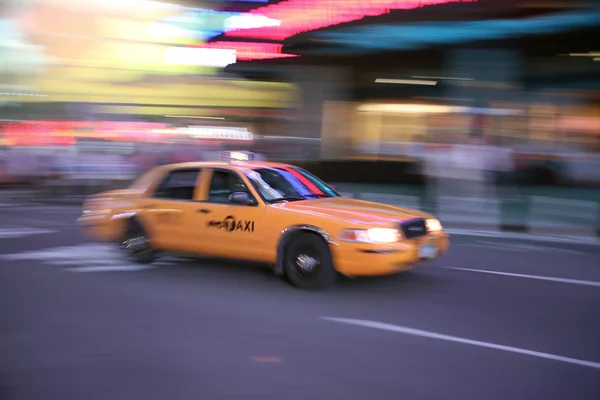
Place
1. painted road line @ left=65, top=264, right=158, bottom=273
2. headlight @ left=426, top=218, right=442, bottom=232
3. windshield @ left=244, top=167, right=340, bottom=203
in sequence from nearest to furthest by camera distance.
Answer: headlight @ left=426, top=218, right=442, bottom=232, windshield @ left=244, top=167, right=340, bottom=203, painted road line @ left=65, top=264, right=158, bottom=273

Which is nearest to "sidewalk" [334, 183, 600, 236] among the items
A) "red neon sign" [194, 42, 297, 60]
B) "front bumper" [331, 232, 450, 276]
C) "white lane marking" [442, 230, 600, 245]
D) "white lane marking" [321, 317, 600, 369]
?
"white lane marking" [442, 230, 600, 245]

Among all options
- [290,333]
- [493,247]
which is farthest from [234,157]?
[290,333]

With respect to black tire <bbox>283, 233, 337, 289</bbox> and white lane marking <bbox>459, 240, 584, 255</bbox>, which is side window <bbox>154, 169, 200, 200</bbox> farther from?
white lane marking <bbox>459, 240, 584, 255</bbox>

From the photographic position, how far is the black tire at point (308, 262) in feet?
22.5

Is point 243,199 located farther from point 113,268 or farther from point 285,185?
point 113,268

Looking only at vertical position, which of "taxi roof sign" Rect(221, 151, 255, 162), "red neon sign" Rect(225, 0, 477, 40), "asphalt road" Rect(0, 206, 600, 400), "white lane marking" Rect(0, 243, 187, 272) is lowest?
"white lane marking" Rect(0, 243, 187, 272)

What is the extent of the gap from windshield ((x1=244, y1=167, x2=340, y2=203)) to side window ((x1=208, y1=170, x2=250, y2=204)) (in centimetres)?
15

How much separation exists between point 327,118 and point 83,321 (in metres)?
19.6

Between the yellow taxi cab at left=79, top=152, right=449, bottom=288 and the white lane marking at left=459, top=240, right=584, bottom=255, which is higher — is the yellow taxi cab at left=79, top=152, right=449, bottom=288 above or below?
above

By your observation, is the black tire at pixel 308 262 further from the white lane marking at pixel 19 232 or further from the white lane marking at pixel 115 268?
the white lane marking at pixel 19 232

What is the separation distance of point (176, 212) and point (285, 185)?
1.36 meters

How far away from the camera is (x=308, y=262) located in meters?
6.98

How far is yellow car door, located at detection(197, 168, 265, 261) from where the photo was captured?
24.0 ft

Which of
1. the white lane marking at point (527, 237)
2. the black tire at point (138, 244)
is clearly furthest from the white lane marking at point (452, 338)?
the white lane marking at point (527, 237)
